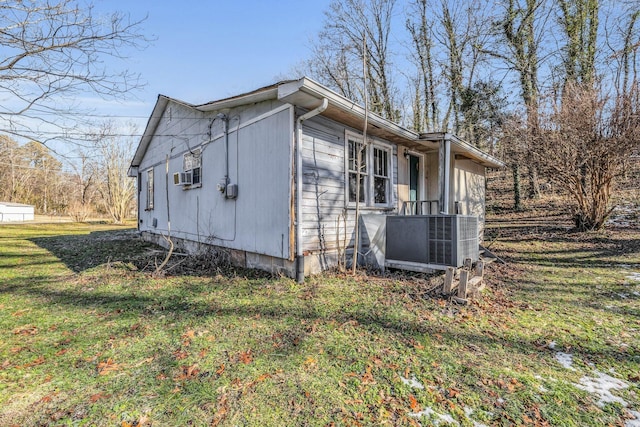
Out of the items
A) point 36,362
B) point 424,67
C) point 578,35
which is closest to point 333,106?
point 36,362

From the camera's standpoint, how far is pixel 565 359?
2709 mm

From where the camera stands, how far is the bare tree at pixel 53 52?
420 cm

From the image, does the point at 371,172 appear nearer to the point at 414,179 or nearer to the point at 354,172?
the point at 354,172

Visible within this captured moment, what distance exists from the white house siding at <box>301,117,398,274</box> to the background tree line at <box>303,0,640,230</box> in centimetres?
174

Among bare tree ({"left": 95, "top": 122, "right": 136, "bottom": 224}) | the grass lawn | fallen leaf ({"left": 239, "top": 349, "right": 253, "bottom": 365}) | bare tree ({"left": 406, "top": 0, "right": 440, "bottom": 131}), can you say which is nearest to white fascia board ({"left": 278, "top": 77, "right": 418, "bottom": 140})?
the grass lawn

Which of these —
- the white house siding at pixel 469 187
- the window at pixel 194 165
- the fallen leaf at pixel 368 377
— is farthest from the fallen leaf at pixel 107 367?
the white house siding at pixel 469 187

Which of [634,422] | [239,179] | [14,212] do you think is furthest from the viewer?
[14,212]

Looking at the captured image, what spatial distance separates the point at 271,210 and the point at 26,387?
3.60 m

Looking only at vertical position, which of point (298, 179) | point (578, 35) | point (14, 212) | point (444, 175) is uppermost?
point (578, 35)

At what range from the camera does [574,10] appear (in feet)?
42.8

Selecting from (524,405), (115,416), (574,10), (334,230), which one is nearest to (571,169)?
(334,230)

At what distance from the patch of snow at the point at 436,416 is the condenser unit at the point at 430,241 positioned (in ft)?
10.7

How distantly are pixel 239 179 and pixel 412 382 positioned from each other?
15.9 ft

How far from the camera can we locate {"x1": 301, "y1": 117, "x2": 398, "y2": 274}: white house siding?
5211 millimetres
